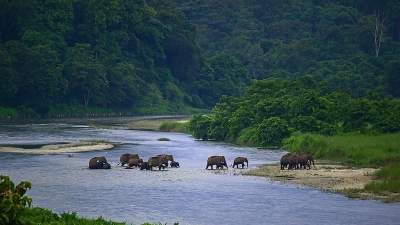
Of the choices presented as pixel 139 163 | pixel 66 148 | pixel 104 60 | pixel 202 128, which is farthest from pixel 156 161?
pixel 104 60

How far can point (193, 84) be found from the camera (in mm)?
124938

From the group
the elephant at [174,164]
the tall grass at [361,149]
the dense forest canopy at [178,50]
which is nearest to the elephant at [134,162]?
the elephant at [174,164]

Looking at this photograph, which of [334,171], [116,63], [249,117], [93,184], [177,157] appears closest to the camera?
[93,184]

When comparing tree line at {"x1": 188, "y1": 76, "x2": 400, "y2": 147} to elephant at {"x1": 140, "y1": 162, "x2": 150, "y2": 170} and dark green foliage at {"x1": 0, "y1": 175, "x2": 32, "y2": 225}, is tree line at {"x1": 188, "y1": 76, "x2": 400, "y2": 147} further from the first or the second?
dark green foliage at {"x1": 0, "y1": 175, "x2": 32, "y2": 225}

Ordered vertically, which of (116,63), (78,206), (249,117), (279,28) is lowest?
(78,206)

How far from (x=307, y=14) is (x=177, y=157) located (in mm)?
115907

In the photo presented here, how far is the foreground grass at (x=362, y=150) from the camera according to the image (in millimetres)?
32669

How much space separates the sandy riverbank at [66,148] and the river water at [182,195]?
1748mm

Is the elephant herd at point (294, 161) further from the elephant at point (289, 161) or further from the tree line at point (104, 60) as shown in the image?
the tree line at point (104, 60)

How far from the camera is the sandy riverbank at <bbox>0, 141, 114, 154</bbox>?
4679 cm

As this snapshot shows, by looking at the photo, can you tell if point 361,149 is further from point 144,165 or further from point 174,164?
point 144,165

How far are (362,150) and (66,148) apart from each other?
18229 millimetres

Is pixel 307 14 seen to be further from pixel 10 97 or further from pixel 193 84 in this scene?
pixel 10 97

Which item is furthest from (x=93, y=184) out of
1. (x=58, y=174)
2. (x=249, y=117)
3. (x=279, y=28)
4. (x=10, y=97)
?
(x=279, y=28)
